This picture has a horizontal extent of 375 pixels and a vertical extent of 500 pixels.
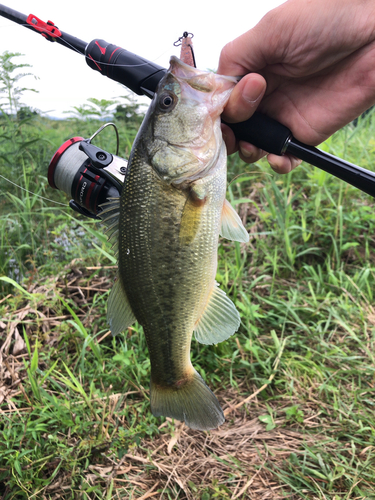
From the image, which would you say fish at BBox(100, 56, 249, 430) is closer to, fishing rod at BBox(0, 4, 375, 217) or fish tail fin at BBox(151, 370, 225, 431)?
fish tail fin at BBox(151, 370, 225, 431)

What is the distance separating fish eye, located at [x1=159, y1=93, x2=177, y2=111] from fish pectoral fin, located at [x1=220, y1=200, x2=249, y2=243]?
1.57 feet

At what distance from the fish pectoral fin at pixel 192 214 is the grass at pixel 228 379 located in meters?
1.28

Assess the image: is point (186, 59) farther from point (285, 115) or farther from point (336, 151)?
point (336, 151)

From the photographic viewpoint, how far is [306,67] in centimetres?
186

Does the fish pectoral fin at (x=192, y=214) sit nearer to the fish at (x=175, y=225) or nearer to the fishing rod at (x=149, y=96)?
the fish at (x=175, y=225)

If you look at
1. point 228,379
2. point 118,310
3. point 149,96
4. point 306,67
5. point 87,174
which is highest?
point 306,67

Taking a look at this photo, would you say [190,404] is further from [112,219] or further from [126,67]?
[126,67]

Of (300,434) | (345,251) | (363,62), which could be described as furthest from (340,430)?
(363,62)

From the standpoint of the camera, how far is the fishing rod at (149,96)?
5.03ft

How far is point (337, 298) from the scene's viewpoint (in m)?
2.96

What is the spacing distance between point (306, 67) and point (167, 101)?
0.86 metres

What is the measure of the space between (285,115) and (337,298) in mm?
1618

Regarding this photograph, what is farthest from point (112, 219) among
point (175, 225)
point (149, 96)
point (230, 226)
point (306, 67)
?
point (306, 67)

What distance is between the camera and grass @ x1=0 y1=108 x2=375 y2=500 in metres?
2.06
